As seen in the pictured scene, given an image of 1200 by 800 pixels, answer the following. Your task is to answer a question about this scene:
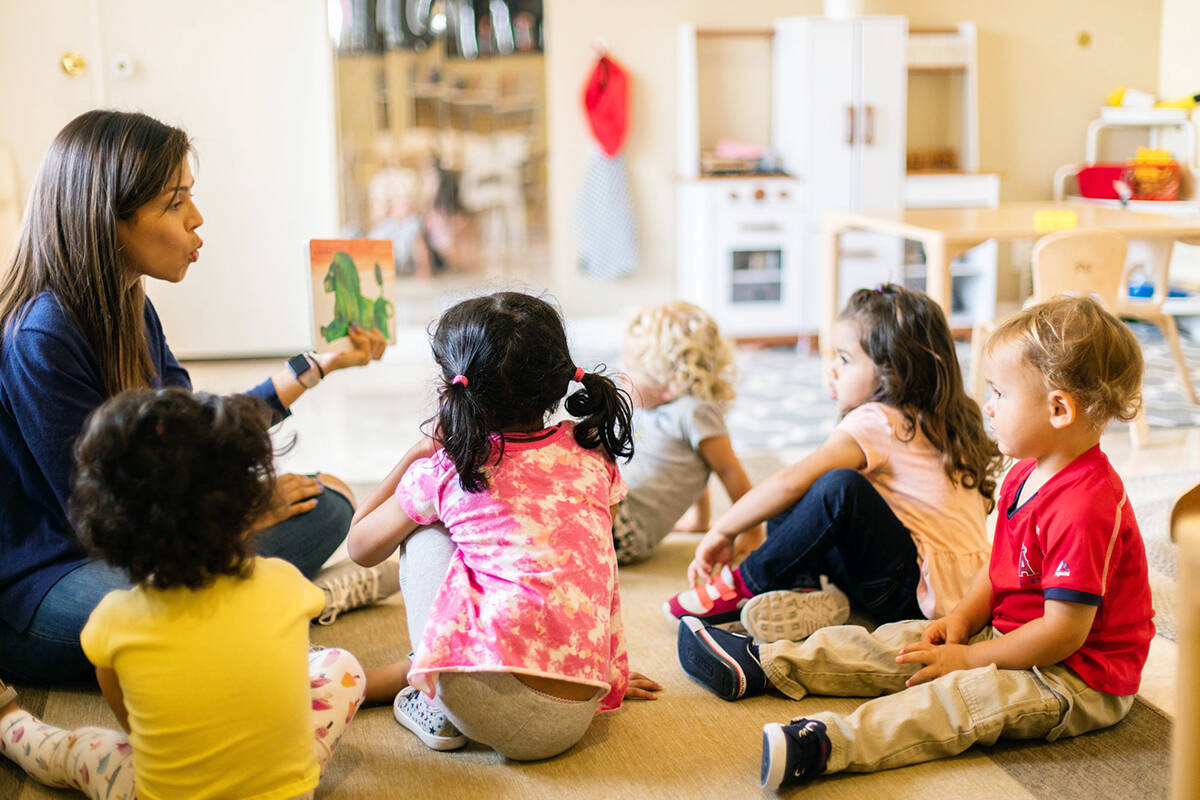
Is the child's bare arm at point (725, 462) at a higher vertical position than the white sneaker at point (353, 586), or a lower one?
higher

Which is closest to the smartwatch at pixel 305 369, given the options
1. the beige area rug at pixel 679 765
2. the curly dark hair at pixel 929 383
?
A: the beige area rug at pixel 679 765

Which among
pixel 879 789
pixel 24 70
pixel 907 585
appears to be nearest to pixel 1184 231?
pixel 907 585

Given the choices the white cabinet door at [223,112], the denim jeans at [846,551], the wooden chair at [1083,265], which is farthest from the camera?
the white cabinet door at [223,112]

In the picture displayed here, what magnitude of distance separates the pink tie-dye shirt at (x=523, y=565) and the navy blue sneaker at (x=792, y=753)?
0.71ft

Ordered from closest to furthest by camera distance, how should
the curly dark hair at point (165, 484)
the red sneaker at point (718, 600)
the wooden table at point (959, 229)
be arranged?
the curly dark hair at point (165, 484) < the red sneaker at point (718, 600) < the wooden table at point (959, 229)

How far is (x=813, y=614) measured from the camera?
1.79 m

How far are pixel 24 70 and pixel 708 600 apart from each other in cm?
376

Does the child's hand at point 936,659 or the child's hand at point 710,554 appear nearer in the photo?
the child's hand at point 936,659

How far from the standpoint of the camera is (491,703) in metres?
1.40

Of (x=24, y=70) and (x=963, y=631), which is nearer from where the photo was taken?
(x=963, y=631)

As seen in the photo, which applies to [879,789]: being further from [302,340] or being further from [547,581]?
[302,340]

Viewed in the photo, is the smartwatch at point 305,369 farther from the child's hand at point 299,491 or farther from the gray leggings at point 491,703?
the gray leggings at point 491,703

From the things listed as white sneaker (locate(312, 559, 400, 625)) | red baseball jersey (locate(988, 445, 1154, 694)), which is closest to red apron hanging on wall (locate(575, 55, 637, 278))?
white sneaker (locate(312, 559, 400, 625))

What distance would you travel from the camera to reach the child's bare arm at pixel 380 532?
1487mm
